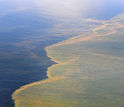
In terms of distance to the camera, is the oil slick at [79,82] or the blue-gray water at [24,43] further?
the blue-gray water at [24,43]

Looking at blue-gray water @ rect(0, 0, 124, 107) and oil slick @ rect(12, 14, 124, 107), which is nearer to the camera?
oil slick @ rect(12, 14, 124, 107)

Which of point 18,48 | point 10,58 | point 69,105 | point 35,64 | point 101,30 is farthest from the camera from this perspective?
point 101,30

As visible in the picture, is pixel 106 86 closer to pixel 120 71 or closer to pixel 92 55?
pixel 120 71

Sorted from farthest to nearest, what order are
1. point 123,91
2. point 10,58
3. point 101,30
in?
1. point 101,30
2. point 10,58
3. point 123,91

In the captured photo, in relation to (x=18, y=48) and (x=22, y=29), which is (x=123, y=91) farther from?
(x=22, y=29)

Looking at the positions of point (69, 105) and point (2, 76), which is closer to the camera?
point (69, 105)

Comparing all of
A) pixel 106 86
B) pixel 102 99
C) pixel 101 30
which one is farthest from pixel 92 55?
pixel 101 30

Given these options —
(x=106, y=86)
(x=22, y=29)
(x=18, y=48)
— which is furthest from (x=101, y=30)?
(x=106, y=86)

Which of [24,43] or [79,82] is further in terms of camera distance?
[24,43]

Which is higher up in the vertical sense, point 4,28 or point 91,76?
point 4,28

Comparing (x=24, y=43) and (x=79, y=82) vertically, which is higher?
(x=24, y=43)

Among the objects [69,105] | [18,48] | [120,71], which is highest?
[18,48]
